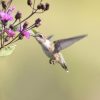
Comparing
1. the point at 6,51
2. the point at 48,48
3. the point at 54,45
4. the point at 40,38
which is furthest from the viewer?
the point at 54,45

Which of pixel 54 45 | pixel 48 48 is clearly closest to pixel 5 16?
pixel 48 48

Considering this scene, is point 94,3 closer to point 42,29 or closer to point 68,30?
point 68,30

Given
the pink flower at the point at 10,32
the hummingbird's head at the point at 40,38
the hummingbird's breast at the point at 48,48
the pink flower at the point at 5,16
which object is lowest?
the pink flower at the point at 10,32

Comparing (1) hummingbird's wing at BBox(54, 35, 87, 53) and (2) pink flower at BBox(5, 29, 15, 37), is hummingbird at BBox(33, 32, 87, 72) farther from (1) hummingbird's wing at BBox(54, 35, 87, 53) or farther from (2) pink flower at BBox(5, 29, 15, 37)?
(2) pink flower at BBox(5, 29, 15, 37)

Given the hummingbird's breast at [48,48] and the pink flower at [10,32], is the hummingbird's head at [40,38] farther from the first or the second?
the pink flower at [10,32]

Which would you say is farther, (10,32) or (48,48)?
(48,48)

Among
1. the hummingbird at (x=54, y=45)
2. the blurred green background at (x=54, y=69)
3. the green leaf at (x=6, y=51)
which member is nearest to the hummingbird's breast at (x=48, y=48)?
the hummingbird at (x=54, y=45)

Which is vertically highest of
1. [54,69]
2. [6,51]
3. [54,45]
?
[54,69]

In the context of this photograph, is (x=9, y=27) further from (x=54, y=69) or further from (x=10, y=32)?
(x=54, y=69)

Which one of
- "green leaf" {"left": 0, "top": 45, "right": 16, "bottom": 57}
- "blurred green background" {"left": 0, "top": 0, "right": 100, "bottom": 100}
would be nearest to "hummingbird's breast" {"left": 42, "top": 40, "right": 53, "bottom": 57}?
"green leaf" {"left": 0, "top": 45, "right": 16, "bottom": 57}

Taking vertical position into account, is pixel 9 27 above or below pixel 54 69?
below
